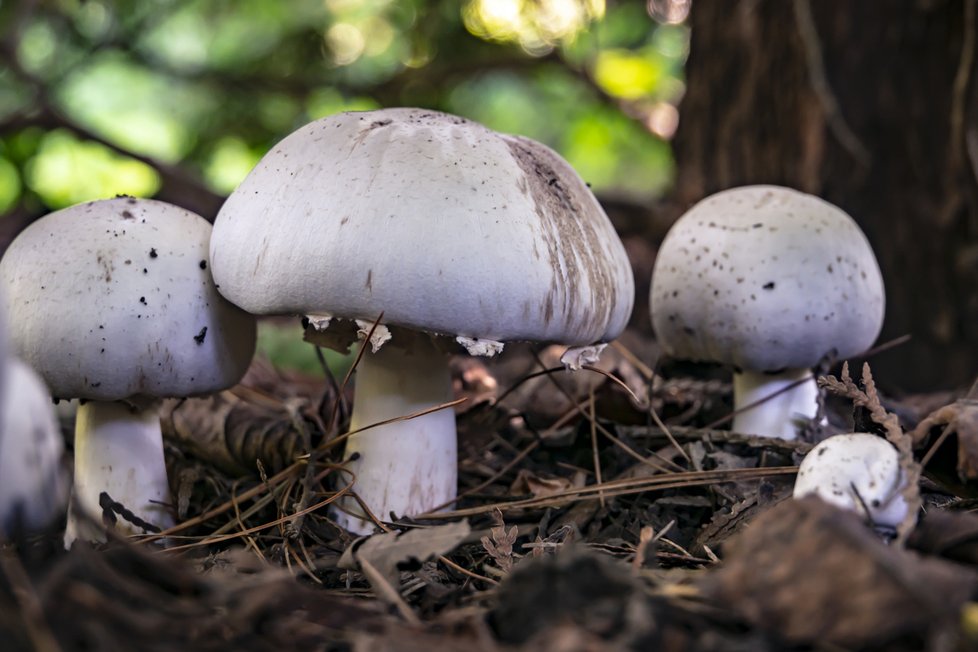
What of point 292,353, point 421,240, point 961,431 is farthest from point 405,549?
point 292,353

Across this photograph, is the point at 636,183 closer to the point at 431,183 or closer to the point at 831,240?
the point at 831,240

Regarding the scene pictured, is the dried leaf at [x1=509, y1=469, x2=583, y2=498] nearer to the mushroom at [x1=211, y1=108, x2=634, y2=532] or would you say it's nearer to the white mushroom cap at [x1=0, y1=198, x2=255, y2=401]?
the mushroom at [x1=211, y1=108, x2=634, y2=532]

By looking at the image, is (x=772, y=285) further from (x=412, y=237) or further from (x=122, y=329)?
(x=122, y=329)

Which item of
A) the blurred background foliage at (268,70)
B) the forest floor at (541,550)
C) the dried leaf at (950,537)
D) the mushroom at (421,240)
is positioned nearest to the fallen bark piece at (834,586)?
the forest floor at (541,550)

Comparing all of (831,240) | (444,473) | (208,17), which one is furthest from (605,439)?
(208,17)

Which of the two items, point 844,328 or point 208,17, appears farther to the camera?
point 208,17

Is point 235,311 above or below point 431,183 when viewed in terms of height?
below

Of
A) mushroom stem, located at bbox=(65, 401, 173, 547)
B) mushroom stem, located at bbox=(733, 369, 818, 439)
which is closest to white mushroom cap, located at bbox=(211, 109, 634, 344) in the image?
mushroom stem, located at bbox=(65, 401, 173, 547)
